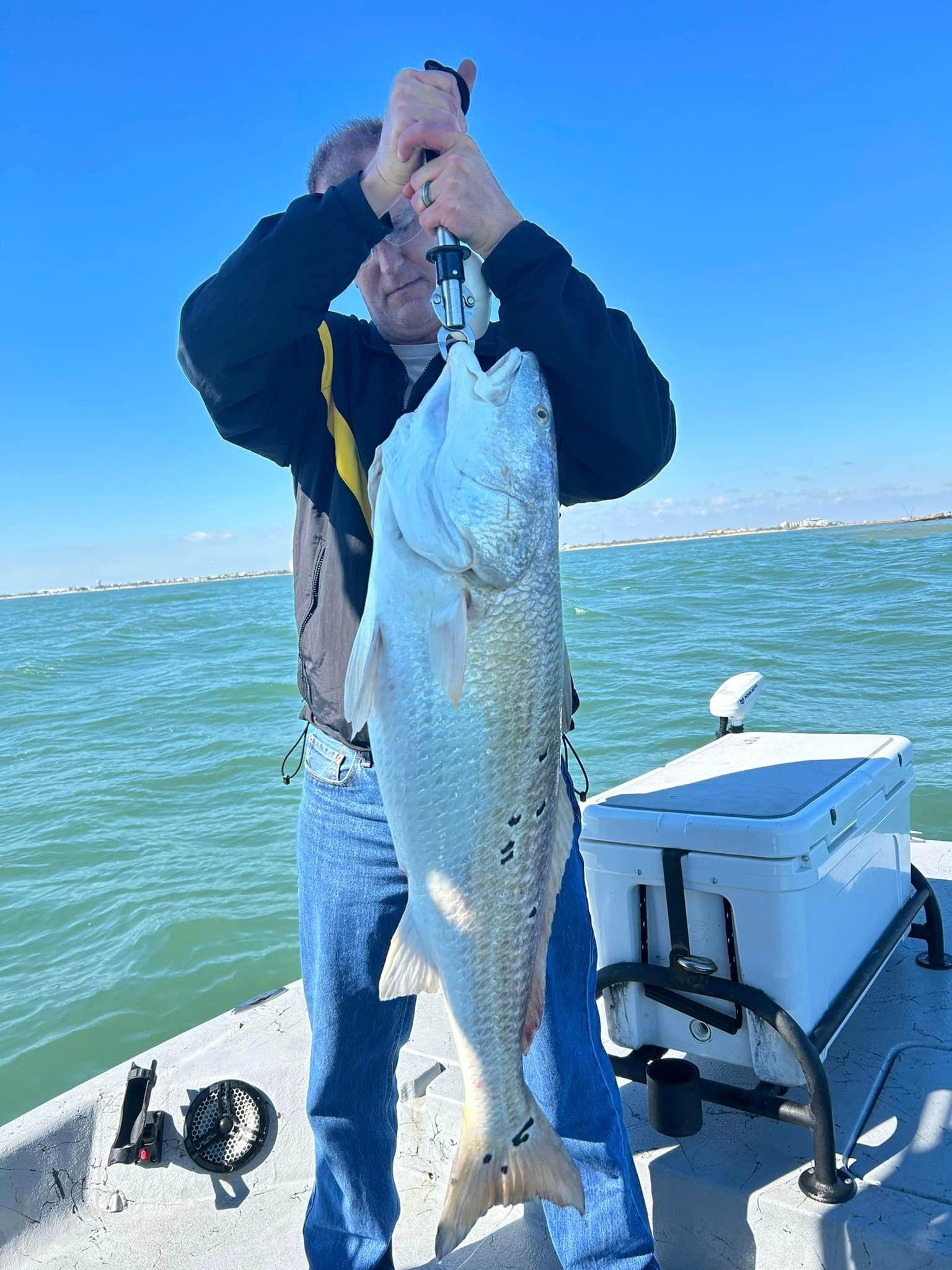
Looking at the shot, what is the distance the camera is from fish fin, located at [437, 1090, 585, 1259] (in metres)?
1.74

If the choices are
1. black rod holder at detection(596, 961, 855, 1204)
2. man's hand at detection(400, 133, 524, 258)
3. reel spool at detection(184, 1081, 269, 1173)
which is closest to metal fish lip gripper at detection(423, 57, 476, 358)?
man's hand at detection(400, 133, 524, 258)

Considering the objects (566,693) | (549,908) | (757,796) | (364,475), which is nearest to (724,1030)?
(757,796)

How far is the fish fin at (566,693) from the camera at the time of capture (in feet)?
5.93

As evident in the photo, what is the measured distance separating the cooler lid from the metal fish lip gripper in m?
1.53

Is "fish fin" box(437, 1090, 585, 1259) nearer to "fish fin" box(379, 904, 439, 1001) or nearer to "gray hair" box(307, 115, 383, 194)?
"fish fin" box(379, 904, 439, 1001)

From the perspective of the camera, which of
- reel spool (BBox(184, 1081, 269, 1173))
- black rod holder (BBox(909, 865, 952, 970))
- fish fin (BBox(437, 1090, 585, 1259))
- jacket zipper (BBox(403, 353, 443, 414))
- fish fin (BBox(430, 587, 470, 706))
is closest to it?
fish fin (BBox(430, 587, 470, 706))

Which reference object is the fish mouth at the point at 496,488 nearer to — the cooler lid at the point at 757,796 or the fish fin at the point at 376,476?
the fish fin at the point at 376,476

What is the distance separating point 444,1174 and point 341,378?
2.71 m

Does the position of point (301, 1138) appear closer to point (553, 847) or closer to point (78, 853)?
point (553, 847)

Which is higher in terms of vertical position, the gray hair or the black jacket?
the gray hair

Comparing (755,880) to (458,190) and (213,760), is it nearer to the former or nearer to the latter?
(458,190)

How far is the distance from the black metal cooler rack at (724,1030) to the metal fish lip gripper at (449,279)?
5.26ft

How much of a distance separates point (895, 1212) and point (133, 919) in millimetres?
7125

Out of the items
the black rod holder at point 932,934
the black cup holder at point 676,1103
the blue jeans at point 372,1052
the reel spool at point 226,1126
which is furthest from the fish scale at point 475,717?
the black rod holder at point 932,934
